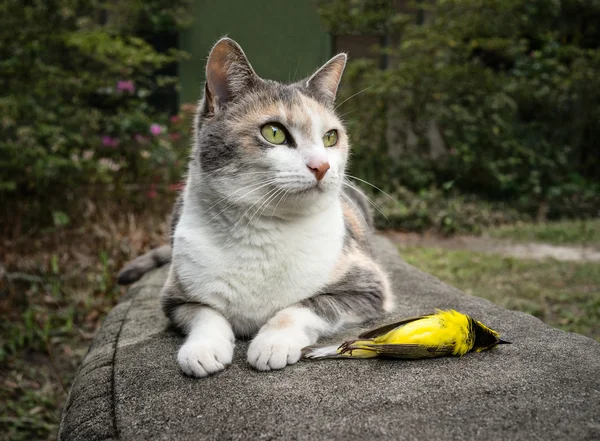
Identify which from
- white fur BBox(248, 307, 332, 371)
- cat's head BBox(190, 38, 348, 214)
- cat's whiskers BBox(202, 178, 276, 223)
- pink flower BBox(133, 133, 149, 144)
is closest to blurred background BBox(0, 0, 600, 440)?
pink flower BBox(133, 133, 149, 144)

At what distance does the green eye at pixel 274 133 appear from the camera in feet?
5.62

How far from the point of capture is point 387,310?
1.99 meters

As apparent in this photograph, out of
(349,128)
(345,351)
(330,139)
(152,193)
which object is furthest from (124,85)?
(345,351)

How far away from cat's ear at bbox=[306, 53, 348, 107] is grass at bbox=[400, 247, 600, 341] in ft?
7.06

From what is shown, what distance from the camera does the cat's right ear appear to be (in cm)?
177

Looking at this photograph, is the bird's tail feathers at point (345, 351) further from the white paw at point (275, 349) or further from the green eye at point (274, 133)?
the green eye at point (274, 133)

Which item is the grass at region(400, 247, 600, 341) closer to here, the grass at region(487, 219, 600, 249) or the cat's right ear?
the grass at region(487, 219, 600, 249)

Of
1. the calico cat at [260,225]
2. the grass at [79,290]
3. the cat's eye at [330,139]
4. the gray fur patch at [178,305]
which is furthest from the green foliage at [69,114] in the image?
the cat's eye at [330,139]

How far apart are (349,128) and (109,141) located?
244 centimetres

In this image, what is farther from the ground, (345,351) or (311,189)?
(311,189)

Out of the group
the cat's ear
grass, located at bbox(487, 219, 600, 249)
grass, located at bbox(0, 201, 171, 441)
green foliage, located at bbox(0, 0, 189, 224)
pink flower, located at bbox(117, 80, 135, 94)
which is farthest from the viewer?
grass, located at bbox(487, 219, 600, 249)

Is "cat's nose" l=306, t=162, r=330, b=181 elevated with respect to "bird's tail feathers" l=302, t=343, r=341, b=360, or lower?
elevated

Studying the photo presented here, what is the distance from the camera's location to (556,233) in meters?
5.75

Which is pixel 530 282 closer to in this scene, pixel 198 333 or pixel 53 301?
pixel 198 333
